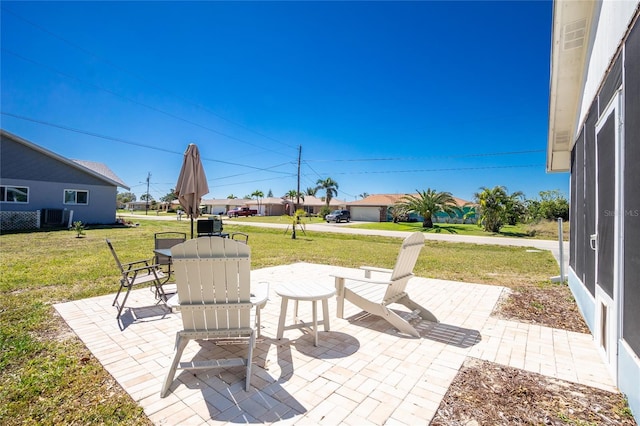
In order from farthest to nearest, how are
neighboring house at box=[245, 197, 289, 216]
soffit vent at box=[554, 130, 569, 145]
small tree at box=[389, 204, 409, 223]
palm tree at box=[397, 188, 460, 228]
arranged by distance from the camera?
neighboring house at box=[245, 197, 289, 216]
small tree at box=[389, 204, 409, 223]
palm tree at box=[397, 188, 460, 228]
soffit vent at box=[554, 130, 569, 145]

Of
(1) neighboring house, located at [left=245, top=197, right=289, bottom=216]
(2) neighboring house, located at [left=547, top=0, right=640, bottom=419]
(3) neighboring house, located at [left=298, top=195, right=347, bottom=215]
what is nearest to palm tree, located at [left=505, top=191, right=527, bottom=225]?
(2) neighboring house, located at [left=547, top=0, right=640, bottom=419]

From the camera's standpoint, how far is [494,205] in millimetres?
27094

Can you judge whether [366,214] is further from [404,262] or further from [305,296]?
[305,296]

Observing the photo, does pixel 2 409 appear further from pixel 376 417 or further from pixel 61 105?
pixel 61 105

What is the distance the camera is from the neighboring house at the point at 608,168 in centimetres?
230

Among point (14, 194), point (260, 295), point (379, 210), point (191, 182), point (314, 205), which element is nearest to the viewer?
point (260, 295)

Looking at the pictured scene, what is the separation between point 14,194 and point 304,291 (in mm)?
23454

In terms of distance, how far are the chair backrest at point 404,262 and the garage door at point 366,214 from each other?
41.2 metres

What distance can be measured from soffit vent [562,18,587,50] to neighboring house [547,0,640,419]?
1 centimetres

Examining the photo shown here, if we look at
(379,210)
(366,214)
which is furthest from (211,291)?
(366,214)

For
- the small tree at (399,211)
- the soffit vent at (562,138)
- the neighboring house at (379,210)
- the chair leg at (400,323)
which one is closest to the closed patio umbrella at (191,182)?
the chair leg at (400,323)

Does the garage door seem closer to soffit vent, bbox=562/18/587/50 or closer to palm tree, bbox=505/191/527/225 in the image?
palm tree, bbox=505/191/527/225

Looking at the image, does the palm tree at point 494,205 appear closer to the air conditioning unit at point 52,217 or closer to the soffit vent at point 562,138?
the soffit vent at point 562,138

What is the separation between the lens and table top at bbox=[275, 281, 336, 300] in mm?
3469
